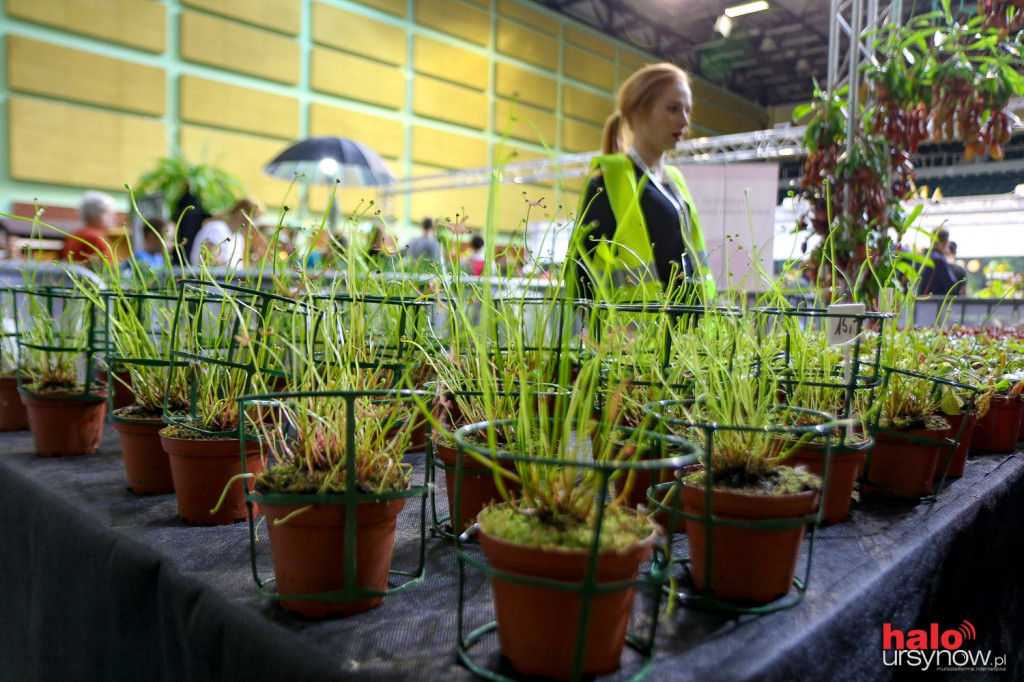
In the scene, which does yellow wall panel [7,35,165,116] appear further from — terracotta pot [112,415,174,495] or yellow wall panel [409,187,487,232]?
terracotta pot [112,415,174,495]

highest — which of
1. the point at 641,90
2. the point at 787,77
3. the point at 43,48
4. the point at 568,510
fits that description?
the point at 787,77

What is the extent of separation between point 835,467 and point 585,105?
33.3 feet

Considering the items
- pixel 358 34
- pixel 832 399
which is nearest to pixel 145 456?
pixel 832 399

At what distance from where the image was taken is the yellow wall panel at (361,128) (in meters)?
7.55

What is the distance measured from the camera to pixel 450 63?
873cm

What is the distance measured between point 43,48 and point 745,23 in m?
9.85

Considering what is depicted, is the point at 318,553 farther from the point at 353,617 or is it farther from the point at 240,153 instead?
the point at 240,153

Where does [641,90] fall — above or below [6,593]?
above

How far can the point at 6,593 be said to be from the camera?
120 centimetres

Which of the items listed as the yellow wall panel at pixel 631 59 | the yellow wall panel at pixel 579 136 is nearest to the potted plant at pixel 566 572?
the yellow wall panel at pixel 579 136

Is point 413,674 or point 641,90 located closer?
point 413,674

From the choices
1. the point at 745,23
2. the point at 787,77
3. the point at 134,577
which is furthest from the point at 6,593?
the point at 787,77

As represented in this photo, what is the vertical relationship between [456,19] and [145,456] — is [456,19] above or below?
above

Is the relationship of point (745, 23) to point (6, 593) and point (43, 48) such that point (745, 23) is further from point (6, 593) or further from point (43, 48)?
point (6, 593)
